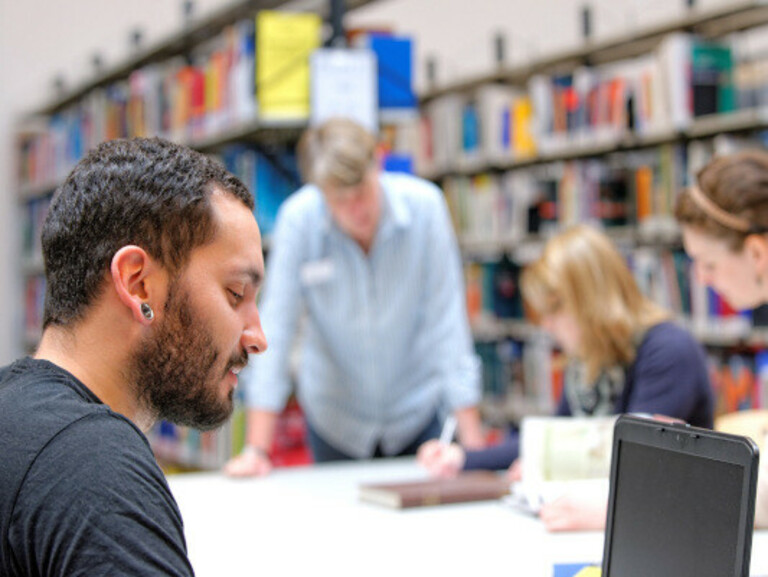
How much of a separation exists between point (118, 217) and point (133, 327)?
0.37 ft

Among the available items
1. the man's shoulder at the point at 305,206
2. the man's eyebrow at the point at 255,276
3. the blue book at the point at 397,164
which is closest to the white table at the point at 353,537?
the man's eyebrow at the point at 255,276

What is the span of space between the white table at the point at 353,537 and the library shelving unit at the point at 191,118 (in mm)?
1465

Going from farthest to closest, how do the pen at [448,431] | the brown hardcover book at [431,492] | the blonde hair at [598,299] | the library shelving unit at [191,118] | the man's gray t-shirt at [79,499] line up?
the library shelving unit at [191,118] < the pen at [448,431] < the blonde hair at [598,299] < the brown hardcover book at [431,492] < the man's gray t-shirt at [79,499]

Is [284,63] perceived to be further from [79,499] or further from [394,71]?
[79,499]

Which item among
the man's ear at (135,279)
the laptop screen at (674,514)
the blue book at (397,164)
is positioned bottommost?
Answer: the laptop screen at (674,514)

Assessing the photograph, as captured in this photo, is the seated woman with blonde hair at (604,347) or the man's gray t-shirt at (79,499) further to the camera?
the seated woman with blonde hair at (604,347)

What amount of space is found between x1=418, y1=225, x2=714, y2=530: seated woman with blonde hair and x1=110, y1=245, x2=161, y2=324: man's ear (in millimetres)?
1219

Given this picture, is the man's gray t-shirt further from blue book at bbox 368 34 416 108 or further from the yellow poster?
blue book at bbox 368 34 416 108

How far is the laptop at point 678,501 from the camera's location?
0.97 metres

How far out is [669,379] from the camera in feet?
6.26

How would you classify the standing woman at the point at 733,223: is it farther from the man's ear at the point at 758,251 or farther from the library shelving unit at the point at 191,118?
the library shelving unit at the point at 191,118

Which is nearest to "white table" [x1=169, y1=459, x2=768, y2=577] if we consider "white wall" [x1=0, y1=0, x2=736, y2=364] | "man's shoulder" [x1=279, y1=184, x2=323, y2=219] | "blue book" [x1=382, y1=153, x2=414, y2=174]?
"man's shoulder" [x1=279, y1=184, x2=323, y2=219]

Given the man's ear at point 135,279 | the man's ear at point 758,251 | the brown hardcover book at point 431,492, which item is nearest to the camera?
the man's ear at point 135,279

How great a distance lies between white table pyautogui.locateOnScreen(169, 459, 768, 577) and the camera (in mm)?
1405
